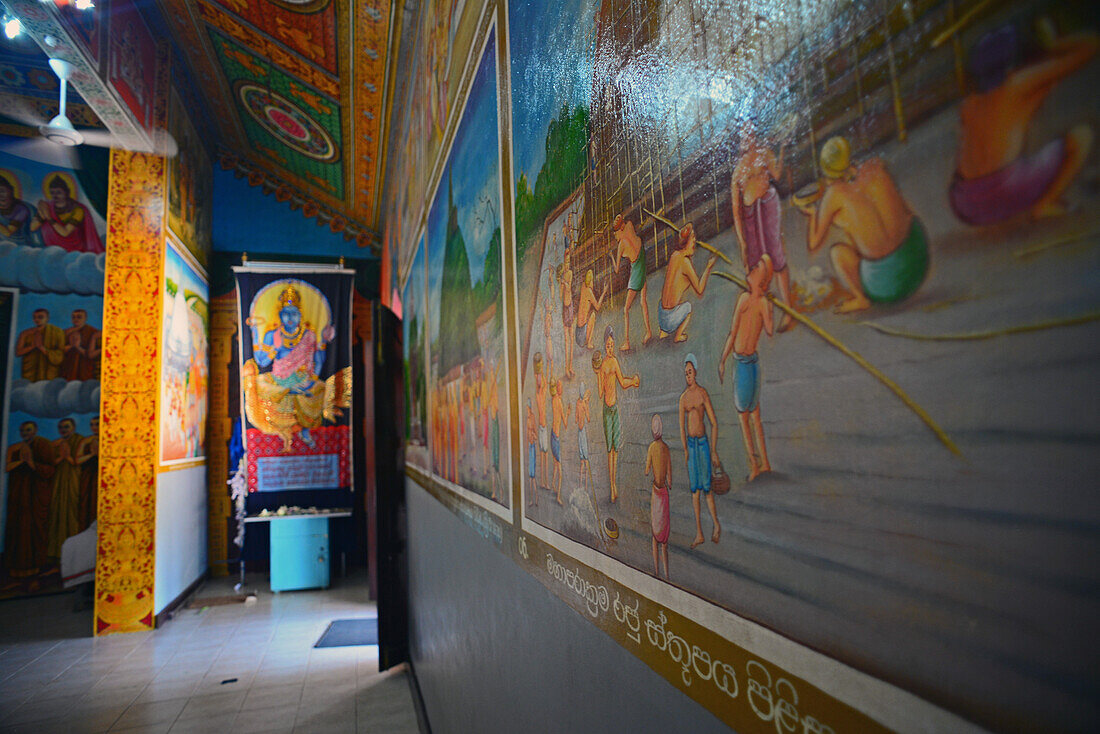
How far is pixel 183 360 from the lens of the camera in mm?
8430

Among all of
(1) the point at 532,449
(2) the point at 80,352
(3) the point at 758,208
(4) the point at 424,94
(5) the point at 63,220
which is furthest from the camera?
(2) the point at 80,352

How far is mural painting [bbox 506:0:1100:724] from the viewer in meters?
0.40

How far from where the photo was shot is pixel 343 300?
9859 mm

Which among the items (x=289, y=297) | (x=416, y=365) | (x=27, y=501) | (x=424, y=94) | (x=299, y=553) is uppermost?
(x=424, y=94)

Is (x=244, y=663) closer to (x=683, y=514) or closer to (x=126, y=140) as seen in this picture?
(x=126, y=140)

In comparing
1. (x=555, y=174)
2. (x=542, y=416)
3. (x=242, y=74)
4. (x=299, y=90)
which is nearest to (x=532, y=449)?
(x=542, y=416)

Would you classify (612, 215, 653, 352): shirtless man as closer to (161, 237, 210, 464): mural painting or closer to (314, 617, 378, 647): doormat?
(314, 617, 378, 647): doormat

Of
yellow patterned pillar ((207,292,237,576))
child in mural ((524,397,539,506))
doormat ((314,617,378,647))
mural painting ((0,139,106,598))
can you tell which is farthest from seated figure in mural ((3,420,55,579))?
child in mural ((524,397,539,506))

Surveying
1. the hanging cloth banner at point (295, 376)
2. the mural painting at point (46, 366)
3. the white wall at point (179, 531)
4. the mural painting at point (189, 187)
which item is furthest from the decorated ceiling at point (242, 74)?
the white wall at point (179, 531)

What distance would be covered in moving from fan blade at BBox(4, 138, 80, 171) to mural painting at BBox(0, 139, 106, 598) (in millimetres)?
76

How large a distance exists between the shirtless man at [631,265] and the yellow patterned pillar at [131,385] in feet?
25.7

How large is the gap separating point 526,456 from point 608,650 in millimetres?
591

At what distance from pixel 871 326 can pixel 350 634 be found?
7.36m

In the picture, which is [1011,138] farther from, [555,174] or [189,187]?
[189,187]
